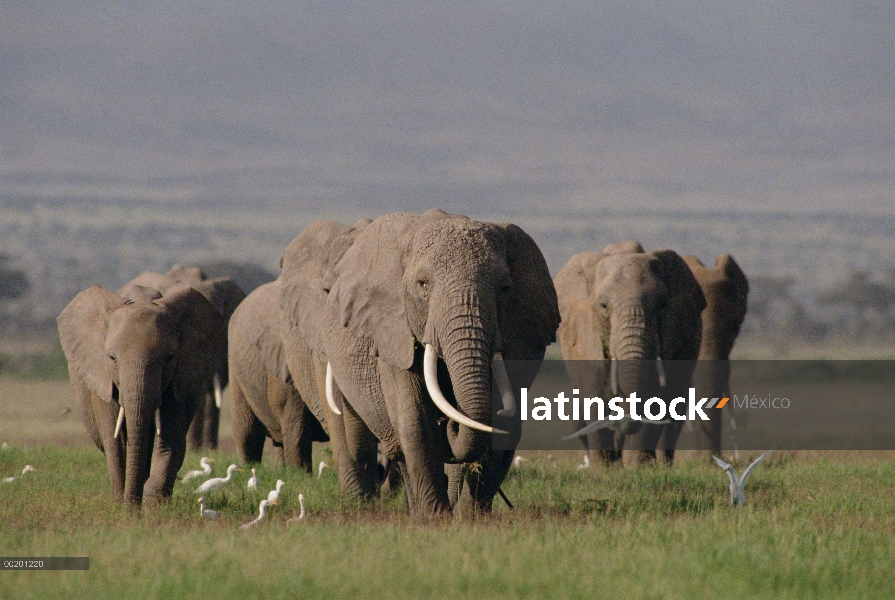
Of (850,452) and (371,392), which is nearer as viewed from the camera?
(371,392)

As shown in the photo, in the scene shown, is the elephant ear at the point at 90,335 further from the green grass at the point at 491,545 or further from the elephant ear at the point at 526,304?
the elephant ear at the point at 526,304

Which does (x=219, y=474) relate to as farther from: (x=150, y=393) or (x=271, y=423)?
(x=150, y=393)

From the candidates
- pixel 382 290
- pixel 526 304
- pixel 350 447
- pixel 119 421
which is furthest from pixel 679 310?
pixel 382 290

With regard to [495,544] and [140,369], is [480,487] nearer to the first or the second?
[495,544]

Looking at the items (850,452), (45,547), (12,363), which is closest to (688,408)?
(850,452)

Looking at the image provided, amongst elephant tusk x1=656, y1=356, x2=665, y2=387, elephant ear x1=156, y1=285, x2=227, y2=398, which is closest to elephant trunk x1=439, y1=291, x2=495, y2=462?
elephant ear x1=156, y1=285, x2=227, y2=398

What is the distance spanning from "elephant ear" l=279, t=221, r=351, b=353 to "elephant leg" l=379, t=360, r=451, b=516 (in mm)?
3173

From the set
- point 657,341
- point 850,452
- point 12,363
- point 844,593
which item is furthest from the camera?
point 12,363

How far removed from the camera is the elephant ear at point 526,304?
33.4 feet

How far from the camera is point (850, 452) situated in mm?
20703

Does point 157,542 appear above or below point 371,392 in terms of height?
below

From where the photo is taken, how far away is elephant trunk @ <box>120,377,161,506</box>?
38.8 feet

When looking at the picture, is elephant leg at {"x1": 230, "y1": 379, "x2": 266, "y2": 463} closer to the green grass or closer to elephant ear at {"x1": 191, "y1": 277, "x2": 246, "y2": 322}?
elephant ear at {"x1": 191, "y1": 277, "x2": 246, "y2": 322}

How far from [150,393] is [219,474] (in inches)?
187
